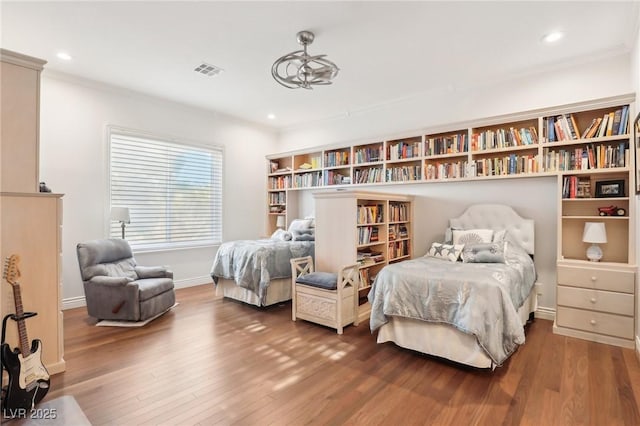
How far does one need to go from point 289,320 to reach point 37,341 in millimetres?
2200

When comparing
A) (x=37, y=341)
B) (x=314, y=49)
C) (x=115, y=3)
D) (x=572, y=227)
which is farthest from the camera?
(x=572, y=227)

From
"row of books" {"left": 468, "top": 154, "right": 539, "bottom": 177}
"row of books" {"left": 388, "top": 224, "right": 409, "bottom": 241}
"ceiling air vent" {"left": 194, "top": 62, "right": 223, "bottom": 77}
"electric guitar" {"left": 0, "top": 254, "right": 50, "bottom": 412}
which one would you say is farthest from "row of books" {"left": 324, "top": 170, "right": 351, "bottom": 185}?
"electric guitar" {"left": 0, "top": 254, "right": 50, "bottom": 412}

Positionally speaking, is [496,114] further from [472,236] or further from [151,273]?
[151,273]

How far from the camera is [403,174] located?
15.4 ft

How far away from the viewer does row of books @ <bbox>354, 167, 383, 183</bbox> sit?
4.95 metres

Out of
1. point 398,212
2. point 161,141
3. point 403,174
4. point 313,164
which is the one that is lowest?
point 398,212

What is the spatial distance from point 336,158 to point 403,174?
1.27 m

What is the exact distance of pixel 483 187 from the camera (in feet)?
13.4

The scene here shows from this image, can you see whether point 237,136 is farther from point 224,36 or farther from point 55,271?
point 55,271

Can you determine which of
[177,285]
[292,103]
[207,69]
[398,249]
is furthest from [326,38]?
[177,285]

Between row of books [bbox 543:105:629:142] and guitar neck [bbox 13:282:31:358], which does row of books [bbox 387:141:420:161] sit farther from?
guitar neck [bbox 13:282:31:358]

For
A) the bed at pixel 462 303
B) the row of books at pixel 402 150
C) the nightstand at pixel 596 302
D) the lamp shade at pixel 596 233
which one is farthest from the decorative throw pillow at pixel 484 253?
the row of books at pixel 402 150

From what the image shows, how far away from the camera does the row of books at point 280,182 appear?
6092mm

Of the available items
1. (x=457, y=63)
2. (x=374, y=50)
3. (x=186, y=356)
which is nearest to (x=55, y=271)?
(x=186, y=356)
